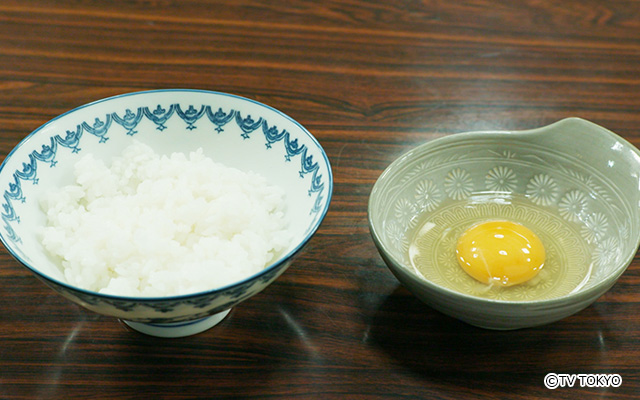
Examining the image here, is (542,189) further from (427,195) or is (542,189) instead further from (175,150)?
(175,150)

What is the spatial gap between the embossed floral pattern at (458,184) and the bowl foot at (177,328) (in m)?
0.71

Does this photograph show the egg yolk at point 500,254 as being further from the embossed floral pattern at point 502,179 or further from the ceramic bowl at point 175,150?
the ceramic bowl at point 175,150

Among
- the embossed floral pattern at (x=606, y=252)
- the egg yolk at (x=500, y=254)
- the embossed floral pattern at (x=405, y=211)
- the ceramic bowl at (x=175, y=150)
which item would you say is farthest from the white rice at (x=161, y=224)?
the embossed floral pattern at (x=606, y=252)

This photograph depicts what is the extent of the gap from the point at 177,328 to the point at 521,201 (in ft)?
3.14

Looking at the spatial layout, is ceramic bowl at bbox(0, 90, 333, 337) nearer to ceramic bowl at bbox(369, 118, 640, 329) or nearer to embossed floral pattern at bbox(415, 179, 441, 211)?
ceramic bowl at bbox(369, 118, 640, 329)

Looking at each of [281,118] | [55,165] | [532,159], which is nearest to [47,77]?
[55,165]

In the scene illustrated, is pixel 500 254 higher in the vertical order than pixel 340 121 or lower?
A: lower

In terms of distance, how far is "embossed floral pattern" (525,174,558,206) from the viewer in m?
1.66

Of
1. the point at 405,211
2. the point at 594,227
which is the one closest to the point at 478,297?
the point at 405,211

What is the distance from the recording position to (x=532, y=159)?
65.7 inches

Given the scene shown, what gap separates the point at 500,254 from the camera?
1.43 metres

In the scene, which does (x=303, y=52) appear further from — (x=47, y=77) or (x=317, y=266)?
(x=317, y=266)

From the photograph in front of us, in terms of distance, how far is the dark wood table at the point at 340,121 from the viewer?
1246mm

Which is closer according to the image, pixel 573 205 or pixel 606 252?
pixel 606 252
